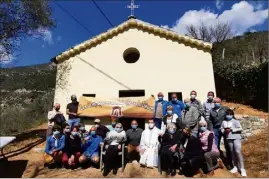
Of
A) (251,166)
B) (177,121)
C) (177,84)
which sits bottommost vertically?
(251,166)

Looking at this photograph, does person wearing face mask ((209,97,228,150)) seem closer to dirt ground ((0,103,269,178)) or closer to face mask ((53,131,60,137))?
dirt ground ((0,103,269,178))

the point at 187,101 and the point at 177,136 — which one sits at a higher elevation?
the point at 187,101

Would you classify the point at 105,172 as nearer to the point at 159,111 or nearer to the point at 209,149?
the point at 159,111

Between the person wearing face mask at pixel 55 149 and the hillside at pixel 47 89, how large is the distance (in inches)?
339

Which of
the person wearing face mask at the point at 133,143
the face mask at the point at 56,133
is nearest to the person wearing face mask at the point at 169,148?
the person wearing face mask at the point at 133,143

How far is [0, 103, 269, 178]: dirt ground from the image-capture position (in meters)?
8.48

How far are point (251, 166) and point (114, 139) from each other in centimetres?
447

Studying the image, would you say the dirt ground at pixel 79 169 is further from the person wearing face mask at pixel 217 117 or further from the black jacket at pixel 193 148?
the person wearing face mask at pixel 217 117

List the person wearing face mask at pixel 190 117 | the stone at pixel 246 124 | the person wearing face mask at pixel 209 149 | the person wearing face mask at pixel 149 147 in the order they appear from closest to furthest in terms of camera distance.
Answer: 1. the person wearing face mask at pixel 209 149
2. the person wearing face mask at pixel 149 147
3. the person wearing face mask at pixel 190 117
4. the stone at pixel 246 124

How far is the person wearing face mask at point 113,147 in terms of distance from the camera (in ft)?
28.2

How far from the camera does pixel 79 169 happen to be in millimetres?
9023

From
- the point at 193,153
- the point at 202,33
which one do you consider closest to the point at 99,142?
the point at 193,153

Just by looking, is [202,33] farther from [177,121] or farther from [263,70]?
[177,121]

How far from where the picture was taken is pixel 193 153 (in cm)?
803
